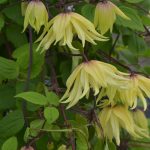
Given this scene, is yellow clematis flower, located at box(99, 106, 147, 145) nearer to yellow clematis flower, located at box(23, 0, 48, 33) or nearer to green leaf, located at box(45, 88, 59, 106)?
green leaf, located at box(45, 88, 59, 106)

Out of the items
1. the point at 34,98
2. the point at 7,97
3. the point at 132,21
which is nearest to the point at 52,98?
the point at 34,98

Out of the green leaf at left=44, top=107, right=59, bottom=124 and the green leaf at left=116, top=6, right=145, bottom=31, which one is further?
the green leaf at left=116, top=6, right=145, bottom=31

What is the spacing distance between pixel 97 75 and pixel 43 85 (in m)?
0.16

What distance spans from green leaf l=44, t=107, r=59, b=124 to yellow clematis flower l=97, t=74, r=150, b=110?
0.30 feet

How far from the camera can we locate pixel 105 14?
943 mm

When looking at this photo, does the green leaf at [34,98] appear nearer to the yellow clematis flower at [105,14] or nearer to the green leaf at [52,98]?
the green leaf at [52,98]

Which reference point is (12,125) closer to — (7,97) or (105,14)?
(7,97)

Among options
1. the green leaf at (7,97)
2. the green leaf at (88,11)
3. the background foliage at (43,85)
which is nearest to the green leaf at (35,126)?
the background foliage at (43,85)

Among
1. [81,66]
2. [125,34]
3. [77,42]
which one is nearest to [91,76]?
[81,66]

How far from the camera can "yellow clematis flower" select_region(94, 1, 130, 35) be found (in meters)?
0.94

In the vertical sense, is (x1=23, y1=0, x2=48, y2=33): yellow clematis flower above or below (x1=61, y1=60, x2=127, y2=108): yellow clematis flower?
above

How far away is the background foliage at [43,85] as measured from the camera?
936mm

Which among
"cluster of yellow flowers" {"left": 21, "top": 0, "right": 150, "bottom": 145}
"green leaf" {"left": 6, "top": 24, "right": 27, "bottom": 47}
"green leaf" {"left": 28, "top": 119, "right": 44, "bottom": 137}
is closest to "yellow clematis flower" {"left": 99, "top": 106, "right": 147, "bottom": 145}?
"cluster of yellow flowers" {"left": 21, "top": 0, "right": 150, "bottom": 145}

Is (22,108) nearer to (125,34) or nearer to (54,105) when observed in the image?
(54,105)
